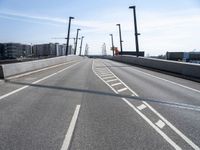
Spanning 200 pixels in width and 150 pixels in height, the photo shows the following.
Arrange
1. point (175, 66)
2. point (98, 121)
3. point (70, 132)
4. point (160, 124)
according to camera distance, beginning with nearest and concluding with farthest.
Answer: point (70, 132)
point (160, 124)
point (98, 121)
point (175, 66)

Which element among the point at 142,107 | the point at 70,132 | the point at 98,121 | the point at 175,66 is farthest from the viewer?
the point at 175,66

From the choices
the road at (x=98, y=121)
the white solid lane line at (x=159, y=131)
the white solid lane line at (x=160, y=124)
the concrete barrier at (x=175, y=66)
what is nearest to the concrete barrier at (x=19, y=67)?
the road at (x=98, y=121)

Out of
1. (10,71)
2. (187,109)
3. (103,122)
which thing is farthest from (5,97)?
(10,71)

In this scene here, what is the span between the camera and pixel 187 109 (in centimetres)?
1096

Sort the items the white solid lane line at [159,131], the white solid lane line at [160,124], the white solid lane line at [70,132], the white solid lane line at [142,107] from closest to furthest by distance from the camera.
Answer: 1. the white solid lane line at [70,132]
2. the white solid lane line at [159,131]
3. the white solid lane line at [160,124]
4. the white solid lane line at [142,107]

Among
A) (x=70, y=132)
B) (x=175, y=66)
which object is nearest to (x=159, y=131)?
(x=70, y=132)

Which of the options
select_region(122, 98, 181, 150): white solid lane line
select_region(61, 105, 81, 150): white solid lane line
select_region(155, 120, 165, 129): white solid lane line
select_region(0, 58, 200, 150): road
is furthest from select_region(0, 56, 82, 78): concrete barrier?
select_region(155, 120, 165, 129): white solid lane line

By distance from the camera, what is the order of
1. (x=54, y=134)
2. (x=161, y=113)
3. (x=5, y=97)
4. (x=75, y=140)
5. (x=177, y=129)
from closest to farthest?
(x=75, y=140)
(x=54, y=134)
(x=177, y=129)
(x=161, y=113)
(x=5, y=97)

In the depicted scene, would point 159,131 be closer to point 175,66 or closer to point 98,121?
point 98,121

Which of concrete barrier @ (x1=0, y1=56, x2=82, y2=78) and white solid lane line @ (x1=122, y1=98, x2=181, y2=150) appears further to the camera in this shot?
concrete barrier @ (x1=0, y1=56, x2=82, y2=78)

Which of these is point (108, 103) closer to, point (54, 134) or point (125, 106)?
point (125, 106)

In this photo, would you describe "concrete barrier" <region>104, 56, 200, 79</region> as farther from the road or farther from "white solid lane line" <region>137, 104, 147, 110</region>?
"white solid lane line" <region>137, 104, 147, 110</region>

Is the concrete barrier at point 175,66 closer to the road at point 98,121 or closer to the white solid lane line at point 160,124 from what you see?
the road at point 98,121

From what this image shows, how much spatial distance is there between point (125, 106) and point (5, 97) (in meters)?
5.07
